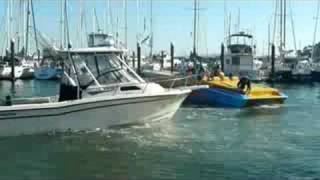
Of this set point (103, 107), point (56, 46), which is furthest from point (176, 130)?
point (56, 46)

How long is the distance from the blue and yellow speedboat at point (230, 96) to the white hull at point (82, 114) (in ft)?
31.4

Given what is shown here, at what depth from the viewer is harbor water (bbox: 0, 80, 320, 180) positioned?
15844 millimetres

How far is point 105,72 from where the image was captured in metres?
23.5

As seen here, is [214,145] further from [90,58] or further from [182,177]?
[90,58]

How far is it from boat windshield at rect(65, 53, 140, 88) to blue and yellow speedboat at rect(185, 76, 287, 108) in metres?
9.93

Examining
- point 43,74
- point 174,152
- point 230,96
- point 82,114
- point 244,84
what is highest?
point 244,84

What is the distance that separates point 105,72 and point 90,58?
2.56 ft

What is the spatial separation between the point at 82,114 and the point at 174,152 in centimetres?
435

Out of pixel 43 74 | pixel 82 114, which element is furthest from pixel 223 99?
pixel 43 74

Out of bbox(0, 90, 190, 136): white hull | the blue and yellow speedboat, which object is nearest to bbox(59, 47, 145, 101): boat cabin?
bbox(0, 90, 190, 136): white hull

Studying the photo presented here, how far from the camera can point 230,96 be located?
32.7 m

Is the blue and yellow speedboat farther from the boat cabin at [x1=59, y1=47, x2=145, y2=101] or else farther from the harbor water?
the boat cabin at [x1=59, y1=47, x2=145, y2=101]

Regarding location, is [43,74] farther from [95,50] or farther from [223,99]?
[95,50]

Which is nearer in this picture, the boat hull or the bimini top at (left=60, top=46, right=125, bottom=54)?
the bimini top at (left=60, top=46, right=125, bottom=54)
